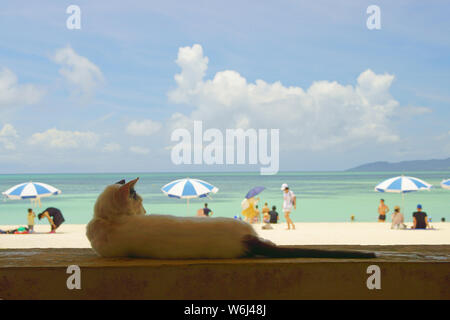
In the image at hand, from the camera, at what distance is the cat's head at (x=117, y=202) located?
6.93 ft

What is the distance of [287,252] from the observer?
79.7 inches

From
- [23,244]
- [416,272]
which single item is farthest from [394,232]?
[416,272]

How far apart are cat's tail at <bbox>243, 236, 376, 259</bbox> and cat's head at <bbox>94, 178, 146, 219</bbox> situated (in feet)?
1.87

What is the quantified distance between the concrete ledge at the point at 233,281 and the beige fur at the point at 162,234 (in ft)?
0.46

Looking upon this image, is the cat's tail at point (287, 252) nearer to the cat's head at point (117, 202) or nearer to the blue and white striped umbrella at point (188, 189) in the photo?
the cat's head at point (117, 202)

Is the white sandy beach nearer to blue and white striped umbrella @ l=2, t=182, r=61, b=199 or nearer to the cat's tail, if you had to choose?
blue and white striped umbrella @ l=2, t=182, r=61, b=199

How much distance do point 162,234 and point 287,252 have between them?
0.57m

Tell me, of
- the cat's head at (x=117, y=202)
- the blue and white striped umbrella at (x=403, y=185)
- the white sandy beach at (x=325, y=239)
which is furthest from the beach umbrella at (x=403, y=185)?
the cat's head at (x=117, y=202)

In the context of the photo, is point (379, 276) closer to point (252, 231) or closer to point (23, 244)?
point (252, 231)

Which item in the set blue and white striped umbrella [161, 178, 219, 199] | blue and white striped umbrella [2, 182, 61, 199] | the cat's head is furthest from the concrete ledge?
blue and white striped umbrella [2, 182, 61, 199]

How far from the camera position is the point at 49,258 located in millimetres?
2209

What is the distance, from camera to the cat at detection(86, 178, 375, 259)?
2012mm
